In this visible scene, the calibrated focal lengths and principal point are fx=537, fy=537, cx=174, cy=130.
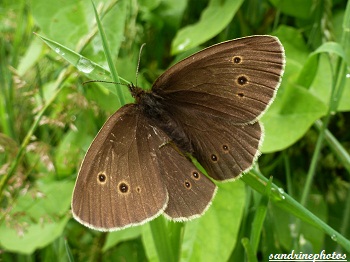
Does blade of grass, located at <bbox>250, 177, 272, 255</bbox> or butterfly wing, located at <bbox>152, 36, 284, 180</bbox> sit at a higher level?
butterfly wing, located at <bbox>152, 36, 284, 180</bbox>

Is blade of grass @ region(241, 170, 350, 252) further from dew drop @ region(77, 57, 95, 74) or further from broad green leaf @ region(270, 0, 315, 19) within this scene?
broad green leaf @ region(270, 0, 315, 19)

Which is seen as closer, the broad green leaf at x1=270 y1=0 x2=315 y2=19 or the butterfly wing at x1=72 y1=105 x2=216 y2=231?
the butterfly wing at x1=72 y1=105 x2=216 y2=231

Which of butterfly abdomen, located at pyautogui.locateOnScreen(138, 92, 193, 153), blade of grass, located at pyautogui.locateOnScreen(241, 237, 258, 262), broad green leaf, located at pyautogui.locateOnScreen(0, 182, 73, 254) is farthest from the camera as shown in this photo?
broad green leaf, located at pyautogui.locateOnScreen(0, 182, 73, 254)

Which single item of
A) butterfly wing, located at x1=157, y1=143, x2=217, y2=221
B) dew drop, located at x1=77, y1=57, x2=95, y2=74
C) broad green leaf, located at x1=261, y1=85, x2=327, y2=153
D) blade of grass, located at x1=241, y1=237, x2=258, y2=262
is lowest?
blade of grass, located at x1=241, y1=237, x2=258, y2=262

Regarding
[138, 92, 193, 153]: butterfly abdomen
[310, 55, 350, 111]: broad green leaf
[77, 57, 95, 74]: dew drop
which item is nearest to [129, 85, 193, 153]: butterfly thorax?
[138, 92, 193, 153]: butterfly abdomen

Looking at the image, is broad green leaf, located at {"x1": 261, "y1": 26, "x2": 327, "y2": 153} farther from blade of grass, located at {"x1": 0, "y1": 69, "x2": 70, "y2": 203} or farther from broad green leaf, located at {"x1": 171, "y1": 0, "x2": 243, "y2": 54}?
blade of grass, located at {"x1": 0, "y1": 69, "x2": 70, "y2": 203}

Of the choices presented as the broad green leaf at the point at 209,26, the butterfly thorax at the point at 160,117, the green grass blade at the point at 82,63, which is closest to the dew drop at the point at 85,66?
the green grass blade at the point at 82,63

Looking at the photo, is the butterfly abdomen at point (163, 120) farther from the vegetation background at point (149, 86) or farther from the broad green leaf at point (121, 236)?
the broad green leaf at point (121, 236)

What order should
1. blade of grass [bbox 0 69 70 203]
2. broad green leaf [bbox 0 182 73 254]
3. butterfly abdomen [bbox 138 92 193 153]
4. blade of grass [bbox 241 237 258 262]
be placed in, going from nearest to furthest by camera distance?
1. blade of grass [bbox 241 237 258 262]
2. butterfly abdomen [bbox 138 92 193 153]
3. blade of grass [bbox 0 69 70 203]
4. broad green leaf [bbox 0 182 73 254]
